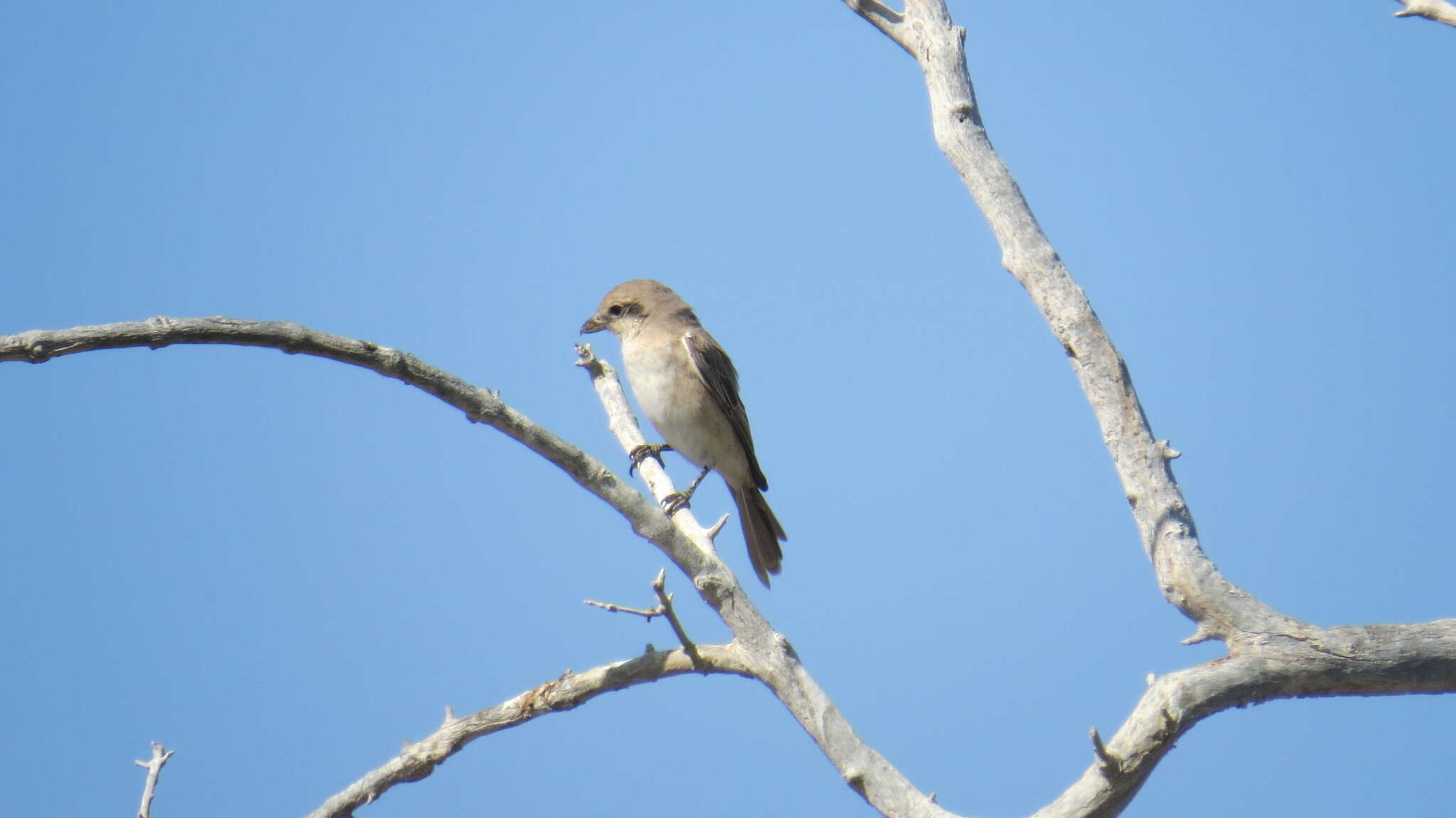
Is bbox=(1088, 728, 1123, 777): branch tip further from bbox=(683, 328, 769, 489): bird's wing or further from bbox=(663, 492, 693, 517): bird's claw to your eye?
bbox=(683, 328, 769, 489): bird's wing

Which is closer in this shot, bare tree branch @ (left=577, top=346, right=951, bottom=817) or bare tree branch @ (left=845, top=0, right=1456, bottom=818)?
bare tree branch @ (left=845, top=0, right=1456, bottom=818)

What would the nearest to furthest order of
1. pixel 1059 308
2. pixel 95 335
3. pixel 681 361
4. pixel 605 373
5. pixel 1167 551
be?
pixel 95 335 < pixel 1167 551 < pixel 1059 308 < pixel 605 373 < pixel 681 361

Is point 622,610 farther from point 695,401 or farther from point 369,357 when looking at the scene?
point 695,401

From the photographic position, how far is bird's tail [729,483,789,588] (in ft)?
22.2

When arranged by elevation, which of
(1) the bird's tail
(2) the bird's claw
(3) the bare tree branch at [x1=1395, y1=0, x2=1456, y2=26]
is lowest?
(2) the bird's claw

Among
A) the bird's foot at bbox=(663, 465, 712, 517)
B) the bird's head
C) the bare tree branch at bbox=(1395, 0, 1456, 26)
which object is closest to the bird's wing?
the bird's head

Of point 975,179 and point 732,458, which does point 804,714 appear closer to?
point 975,179

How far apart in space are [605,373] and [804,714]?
2717 mm

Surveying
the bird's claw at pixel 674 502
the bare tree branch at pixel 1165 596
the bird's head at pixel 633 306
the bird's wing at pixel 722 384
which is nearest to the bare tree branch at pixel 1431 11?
the bare tree branch at pixel 1165 596

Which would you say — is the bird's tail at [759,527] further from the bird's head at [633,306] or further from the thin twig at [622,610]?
the thin twig at [622,610]

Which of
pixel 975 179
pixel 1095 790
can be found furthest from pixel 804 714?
pixel 975 179

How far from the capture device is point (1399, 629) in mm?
3652

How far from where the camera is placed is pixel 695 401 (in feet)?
22.1

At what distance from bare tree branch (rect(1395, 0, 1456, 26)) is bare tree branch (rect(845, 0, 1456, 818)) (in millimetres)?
1687
